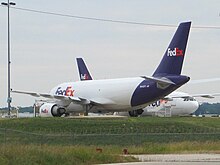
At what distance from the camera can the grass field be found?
2202cm

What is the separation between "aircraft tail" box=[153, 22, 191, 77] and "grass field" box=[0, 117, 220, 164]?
549cm

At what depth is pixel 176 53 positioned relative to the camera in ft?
168

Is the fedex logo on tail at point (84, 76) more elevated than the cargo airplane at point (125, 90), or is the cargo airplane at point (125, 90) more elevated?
the fedex logo on tail at point (84, 76)

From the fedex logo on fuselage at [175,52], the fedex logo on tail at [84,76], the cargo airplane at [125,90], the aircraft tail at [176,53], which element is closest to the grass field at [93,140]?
the cargo airplane at [125,90]

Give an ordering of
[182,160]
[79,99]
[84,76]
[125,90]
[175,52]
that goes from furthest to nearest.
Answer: [84,76] < [79,99] < [125,90] < [175,52] < [182,160]

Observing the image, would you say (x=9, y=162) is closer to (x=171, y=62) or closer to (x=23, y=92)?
(x=171, y=62)

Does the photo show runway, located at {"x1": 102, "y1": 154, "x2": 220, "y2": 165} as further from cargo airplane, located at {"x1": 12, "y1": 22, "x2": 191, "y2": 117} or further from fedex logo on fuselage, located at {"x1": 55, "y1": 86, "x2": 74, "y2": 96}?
fedex logo on fuselage, located at {"x1": 55, "y1": 86, "x2": 74, "y2": 96}

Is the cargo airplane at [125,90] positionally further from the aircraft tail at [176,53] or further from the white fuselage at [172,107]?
the white fuselage at [172,107]

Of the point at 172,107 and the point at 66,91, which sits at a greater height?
the point at 66,91

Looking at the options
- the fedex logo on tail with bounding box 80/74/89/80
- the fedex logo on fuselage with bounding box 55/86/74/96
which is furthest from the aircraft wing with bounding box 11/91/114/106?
the fedex logo on tail with bounding box 80/74/89/80

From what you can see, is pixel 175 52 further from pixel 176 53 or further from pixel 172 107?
pixel 172 107

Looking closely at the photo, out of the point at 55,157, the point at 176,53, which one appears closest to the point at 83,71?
the point at 176,53

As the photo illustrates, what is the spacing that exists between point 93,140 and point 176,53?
20.1 metres

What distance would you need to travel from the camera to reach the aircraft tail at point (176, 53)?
166 ft
